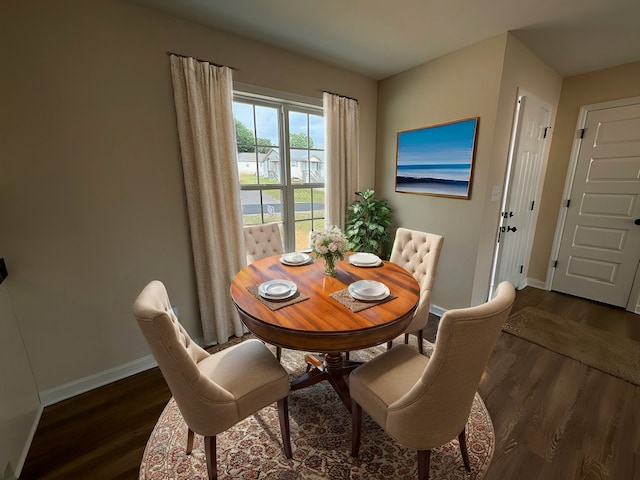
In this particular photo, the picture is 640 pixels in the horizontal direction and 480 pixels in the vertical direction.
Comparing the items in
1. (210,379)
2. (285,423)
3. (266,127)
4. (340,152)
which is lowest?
(285,423)

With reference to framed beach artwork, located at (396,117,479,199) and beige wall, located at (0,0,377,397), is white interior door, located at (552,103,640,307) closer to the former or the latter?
framed beach artwork, located at (396,117,479,199)

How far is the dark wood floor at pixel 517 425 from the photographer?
1.38 metres

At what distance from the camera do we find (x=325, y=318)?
129cm

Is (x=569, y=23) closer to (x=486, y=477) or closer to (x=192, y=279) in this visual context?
(x=486, y=477)

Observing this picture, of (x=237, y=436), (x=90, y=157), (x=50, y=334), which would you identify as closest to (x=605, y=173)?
(x=237, y=436)

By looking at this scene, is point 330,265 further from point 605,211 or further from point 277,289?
point 605,211

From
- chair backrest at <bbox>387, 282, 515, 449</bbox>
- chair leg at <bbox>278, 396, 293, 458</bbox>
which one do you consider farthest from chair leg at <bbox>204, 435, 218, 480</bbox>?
chair backrest at <bbox>387, 282, 515, 449</bbox>

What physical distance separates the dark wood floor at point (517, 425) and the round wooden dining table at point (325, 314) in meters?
0.94

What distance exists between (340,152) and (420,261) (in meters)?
1.53

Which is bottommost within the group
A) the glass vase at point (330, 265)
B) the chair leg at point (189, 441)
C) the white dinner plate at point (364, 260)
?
the chair leg at point (189, 441)

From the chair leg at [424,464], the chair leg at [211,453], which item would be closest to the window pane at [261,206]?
the chair leg at [211,453]

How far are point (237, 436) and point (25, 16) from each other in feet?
8.76

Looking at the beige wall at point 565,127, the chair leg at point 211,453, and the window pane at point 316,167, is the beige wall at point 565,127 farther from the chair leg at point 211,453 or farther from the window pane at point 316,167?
the chair leg at point 211,453

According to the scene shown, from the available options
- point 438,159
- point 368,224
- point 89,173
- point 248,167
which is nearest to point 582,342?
point 438,159
